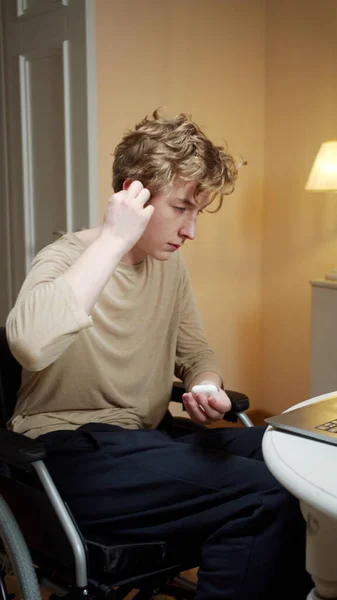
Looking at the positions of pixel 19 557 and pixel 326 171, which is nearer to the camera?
pixel 19 557

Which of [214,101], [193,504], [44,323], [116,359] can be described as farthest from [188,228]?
[214,101]

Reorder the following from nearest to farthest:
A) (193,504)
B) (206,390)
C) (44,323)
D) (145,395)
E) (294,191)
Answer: (44,323) < (193,504) < (206,390) < (145,395) < (294,191)

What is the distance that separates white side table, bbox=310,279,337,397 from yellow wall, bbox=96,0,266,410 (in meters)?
0.65

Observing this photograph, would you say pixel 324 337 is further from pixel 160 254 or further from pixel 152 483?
pixel 152 483

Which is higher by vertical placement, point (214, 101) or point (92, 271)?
point (214, 101)

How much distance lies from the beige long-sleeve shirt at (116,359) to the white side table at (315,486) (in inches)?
21.3

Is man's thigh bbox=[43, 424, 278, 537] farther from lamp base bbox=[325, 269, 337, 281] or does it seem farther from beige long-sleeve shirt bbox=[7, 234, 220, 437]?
lamp base bbox=[325, 269, 337, 281]

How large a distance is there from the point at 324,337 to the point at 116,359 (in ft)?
5.28

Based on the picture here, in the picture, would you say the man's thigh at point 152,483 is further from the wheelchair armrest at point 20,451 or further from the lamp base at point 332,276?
the lamp base at point 332,276

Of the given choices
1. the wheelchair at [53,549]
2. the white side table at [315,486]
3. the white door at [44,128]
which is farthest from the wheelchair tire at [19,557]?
the white door at [44,128]

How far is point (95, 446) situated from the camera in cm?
132

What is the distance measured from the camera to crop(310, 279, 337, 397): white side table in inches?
113

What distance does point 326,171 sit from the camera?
2.81 meters

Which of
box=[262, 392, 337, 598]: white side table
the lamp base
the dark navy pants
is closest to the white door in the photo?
the lamp base
